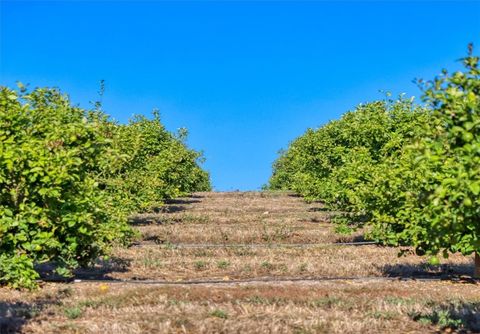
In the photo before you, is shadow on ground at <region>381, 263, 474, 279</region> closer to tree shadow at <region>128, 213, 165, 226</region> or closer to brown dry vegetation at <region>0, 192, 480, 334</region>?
brown dry vegetation at <region>0, 192, 480, 334</region>

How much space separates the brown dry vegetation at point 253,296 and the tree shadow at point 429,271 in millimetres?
25

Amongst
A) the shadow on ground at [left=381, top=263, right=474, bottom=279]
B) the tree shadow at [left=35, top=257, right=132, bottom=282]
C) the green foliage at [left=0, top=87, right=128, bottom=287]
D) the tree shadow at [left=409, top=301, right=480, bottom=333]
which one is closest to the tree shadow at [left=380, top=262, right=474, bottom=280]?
the shadow on ground at [left=381, top=263, right=474, bottom=279]

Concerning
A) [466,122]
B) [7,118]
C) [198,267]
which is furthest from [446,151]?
[198,267]

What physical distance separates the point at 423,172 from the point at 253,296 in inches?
150

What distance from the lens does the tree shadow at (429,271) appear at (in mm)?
14422

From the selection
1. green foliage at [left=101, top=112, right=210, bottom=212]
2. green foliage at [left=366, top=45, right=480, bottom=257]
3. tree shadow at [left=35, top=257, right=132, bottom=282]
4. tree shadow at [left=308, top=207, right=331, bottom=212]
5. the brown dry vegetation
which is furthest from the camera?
tree shadow at [left=308, top=207, right=331, bottom=212]

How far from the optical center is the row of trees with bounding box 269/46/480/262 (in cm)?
648

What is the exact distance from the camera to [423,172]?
456 inches

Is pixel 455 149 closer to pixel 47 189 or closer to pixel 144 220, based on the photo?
pixel 47 189

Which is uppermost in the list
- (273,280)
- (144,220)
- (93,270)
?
(144,220)

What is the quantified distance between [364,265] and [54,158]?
8.13m

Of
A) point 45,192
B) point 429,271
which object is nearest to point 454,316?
point 429,271

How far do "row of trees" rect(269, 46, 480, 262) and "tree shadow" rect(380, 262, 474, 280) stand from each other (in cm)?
60

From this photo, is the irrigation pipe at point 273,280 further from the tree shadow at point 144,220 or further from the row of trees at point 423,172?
the tree shadow at point 144,220
